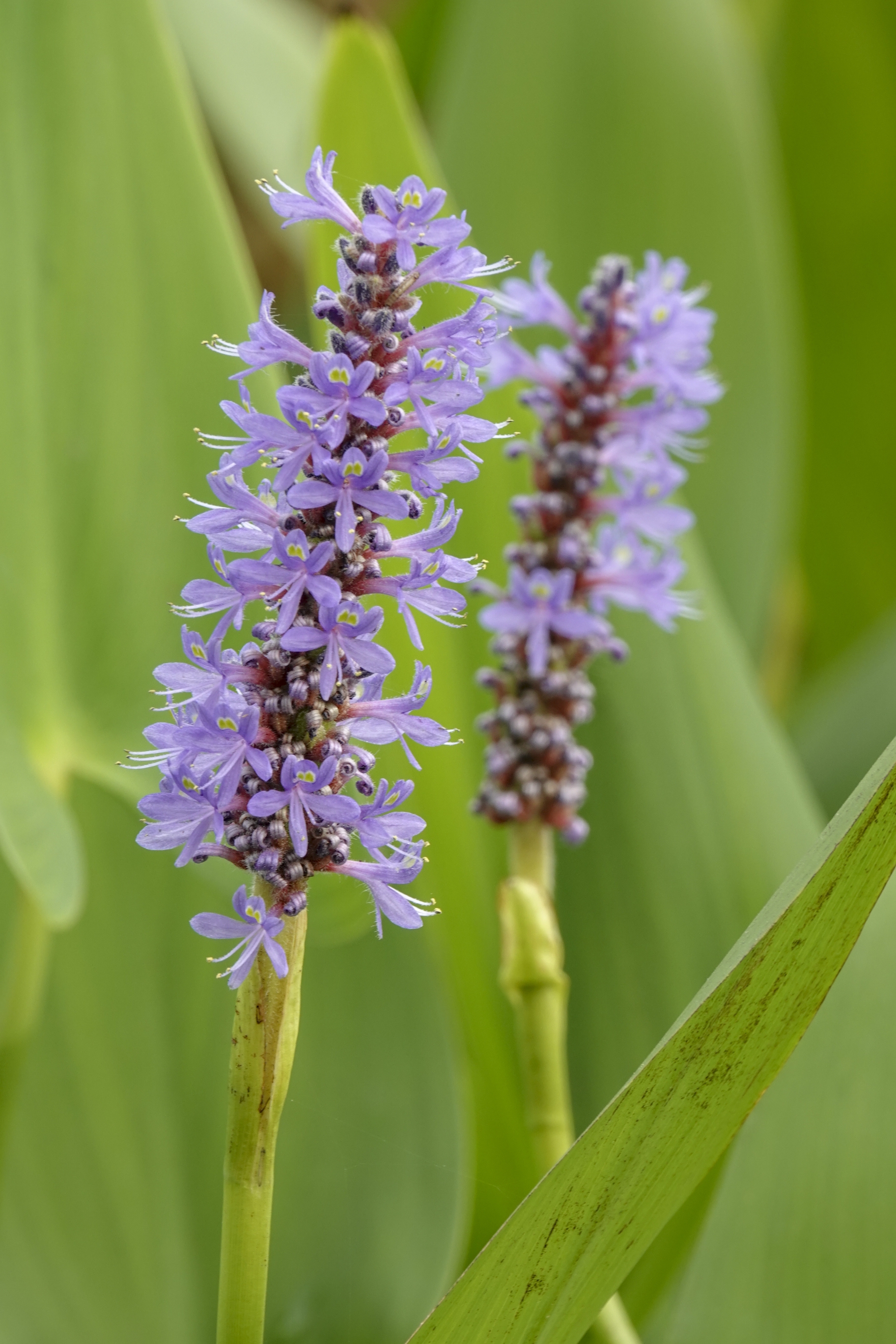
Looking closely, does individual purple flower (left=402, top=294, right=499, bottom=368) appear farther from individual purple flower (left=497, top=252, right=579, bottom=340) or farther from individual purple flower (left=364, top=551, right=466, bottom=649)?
individual purple flower (left=497, top=252, right=579, bottom=340)

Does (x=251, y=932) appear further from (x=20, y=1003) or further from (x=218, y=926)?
(x=20, y=1003)

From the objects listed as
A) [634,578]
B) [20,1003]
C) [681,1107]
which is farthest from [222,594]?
[20,1003]

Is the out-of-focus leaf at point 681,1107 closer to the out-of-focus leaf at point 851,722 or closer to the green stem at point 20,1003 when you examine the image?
the green stem at point 20,1003

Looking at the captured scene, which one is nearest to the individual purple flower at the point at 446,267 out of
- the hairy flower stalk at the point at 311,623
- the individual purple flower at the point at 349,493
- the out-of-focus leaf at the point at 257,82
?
the hairy flower stalk at the point at 311,623

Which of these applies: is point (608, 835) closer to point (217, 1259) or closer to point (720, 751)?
point (720, 751)

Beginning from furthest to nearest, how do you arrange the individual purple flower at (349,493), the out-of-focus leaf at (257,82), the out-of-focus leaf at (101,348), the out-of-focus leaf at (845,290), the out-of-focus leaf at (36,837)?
the out-of-focus leaf at (845,290)
the out-of-focus leaf at (257,82)
the out-of-focus leaf at (101,348)
the out-of-focus leaf at (36,837)
the individual purple flower at (349,493)

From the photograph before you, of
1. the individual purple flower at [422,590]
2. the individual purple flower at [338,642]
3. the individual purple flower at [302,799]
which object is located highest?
the individual purple flower at [422,590]

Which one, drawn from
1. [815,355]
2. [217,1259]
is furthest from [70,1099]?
[815,355]

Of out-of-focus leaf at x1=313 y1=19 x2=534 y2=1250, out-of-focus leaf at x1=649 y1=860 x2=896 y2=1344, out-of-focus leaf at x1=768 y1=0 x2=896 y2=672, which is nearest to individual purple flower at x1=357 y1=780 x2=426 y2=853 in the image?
out-of-focus leaf at x1=313 y1=19 x2=534 y2=1250
